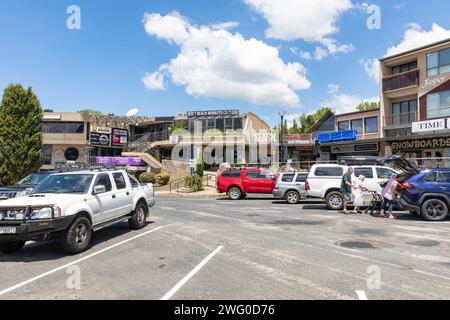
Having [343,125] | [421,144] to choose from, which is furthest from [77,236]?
[343,125]

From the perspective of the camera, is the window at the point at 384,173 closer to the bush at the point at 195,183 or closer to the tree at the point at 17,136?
the bush at the point at 195,183

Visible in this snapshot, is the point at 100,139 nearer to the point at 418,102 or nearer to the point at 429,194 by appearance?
the point at 418,102

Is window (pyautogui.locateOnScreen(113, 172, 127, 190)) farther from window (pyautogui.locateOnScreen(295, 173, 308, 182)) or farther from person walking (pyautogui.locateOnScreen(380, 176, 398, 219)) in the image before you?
window (pyautogui.locateOnScreen(295, 173, 308, 182))

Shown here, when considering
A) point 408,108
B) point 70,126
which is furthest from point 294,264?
point 70,126

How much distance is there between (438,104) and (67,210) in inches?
1165

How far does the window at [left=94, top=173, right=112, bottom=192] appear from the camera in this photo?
853 centimetres

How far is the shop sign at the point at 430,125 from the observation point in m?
24.9

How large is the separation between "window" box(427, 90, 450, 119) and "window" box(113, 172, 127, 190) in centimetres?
2716

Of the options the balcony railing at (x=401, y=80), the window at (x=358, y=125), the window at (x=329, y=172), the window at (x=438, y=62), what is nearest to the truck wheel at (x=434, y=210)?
the window at (x=329, y=172)

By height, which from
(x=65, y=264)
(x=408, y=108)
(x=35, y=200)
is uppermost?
(x=408, y=108)

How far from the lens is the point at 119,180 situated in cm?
962
